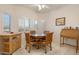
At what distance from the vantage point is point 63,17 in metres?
2.58

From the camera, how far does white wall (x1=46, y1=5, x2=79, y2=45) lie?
99.2 inches

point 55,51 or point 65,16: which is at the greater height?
point 65,16

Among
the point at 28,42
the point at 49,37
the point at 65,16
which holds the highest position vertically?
the point at 65,16

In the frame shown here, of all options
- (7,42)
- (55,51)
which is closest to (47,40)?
(55,51)

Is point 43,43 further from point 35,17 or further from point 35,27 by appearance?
point 35,17

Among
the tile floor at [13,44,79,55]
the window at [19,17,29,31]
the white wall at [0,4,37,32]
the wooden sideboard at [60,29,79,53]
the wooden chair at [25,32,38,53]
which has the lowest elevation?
the tile floor at [13,44,79,55]

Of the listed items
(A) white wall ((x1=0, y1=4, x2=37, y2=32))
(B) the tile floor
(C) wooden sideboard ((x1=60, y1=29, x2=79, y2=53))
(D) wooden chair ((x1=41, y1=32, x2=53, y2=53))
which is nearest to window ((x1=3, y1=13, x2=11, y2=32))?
(A) white wall ((x1=0, y1=4, x2=37, y2=32))

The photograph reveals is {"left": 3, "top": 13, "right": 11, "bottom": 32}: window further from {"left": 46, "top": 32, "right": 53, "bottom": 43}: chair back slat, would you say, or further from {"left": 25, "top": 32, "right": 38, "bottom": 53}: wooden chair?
{"left": 46, "top": 32, "right": 53, "bottom": 43}: chair back slat

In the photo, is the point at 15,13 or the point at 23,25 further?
the point at 23,25

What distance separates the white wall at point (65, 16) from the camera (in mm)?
2520

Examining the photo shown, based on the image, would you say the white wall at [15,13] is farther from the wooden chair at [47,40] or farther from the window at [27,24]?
the wooden chair at [47,40]

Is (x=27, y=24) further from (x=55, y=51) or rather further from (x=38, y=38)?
(x=55, y=51)

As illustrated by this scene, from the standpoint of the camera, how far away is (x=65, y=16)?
2566 mm
